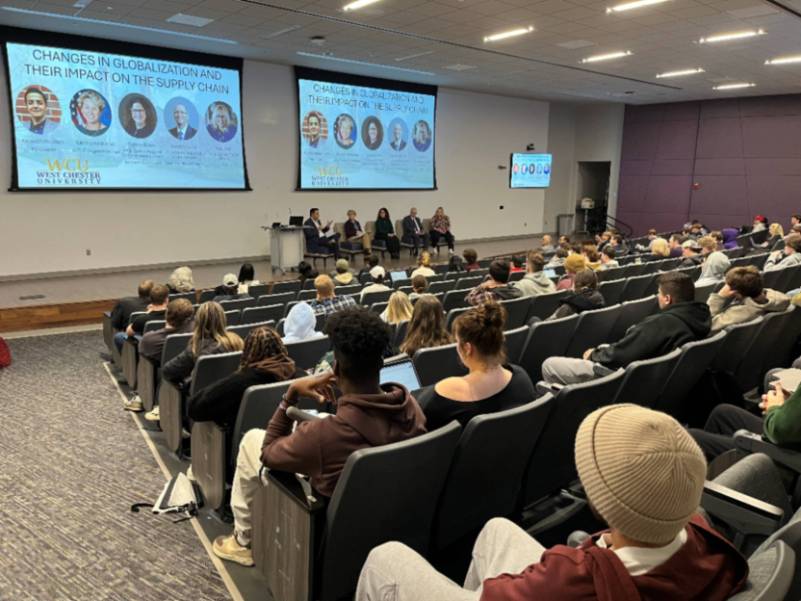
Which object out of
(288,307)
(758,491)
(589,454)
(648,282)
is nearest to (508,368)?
(758,491)

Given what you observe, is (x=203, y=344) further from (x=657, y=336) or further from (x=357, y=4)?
(x=357, y=4)

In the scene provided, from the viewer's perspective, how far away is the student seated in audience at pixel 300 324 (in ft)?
12.9

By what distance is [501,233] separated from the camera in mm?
17188

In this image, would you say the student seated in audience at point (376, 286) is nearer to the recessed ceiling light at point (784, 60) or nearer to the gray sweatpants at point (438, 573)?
the gray sweatpants at point (438, 573)

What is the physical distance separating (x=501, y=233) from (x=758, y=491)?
15.8 meters

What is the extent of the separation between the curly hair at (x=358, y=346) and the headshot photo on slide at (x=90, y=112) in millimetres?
9591

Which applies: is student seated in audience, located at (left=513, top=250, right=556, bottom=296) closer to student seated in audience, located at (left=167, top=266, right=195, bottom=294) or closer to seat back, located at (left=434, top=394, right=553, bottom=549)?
seat back, located at (left=434, top=394, right=553, bottom=549)

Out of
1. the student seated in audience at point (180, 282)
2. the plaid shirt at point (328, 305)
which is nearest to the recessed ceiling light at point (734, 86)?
the plaid shirt at point (328, 305)

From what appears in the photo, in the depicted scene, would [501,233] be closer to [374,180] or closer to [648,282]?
[374,180]

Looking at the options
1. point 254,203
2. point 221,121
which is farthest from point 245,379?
point 254,203

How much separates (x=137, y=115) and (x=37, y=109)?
4.96 ft

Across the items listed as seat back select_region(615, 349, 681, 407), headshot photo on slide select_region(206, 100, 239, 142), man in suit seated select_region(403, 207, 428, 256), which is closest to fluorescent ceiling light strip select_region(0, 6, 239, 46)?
headshot photo on slide select_region(206, 100, 239, 142)

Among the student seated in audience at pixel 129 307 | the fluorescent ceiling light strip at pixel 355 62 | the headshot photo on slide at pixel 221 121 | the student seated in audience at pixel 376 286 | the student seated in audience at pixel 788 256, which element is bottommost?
the student seated in audience at pixel 129 307

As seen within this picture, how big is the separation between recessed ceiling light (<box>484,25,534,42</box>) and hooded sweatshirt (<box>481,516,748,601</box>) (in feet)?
29.5
